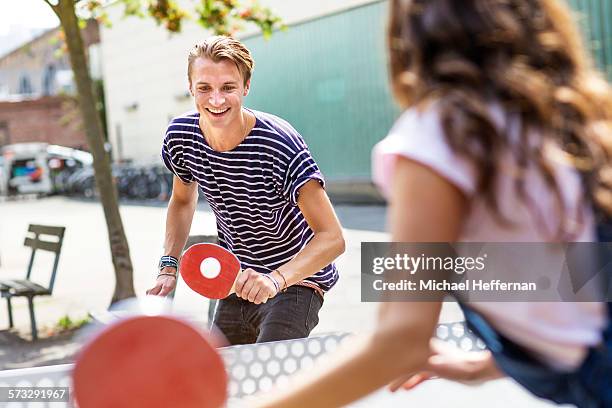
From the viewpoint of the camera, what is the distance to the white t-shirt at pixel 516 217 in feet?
3.46

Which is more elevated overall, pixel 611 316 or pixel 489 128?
pixel 489 128

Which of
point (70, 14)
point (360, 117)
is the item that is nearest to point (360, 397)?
point (70, 14)

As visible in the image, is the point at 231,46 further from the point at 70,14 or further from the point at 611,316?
the point at 70,14

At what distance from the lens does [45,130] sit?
45438 mm

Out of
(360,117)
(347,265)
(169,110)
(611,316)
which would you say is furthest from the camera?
(169,110)

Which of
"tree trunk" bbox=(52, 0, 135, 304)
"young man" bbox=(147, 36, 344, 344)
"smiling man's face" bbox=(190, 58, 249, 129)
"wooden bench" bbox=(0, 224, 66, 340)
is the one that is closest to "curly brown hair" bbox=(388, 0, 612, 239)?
"young man" bbox=(147, 36, 344, 344)

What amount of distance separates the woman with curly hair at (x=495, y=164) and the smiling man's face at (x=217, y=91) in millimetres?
1735

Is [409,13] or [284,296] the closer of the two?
[409,13]

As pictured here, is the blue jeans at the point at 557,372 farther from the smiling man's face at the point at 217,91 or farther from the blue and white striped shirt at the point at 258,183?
the smiling man's face at the point at 217,91

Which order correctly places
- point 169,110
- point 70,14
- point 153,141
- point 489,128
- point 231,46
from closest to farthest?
point 489,128 < point 231,46 < point 70,14 < point 169,110 < point 153,141

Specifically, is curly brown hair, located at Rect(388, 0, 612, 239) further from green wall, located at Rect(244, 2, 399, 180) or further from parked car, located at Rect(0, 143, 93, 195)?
parked car, located at Rect(0, 143, 93, 195)

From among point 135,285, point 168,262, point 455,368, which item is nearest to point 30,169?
point 135,285

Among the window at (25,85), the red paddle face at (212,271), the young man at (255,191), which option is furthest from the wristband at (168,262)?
the window at (25,85)

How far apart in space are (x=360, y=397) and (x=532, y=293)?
0.83 feet
